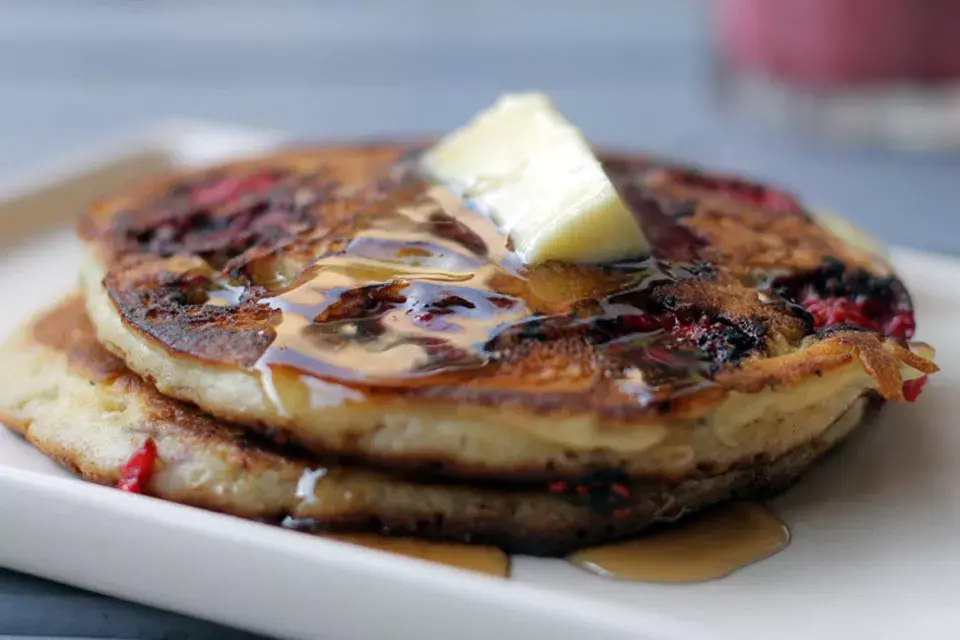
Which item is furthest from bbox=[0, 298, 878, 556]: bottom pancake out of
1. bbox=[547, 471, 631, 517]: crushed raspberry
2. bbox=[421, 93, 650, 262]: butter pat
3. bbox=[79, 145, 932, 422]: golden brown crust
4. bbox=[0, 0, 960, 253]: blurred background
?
bbox=[0, 0, 960, 253]: blurred background

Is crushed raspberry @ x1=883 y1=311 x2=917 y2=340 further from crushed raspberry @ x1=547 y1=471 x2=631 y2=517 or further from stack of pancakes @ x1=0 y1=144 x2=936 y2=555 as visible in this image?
crushed raspberry @ x1=547 y1=471 x2=631 y2=517

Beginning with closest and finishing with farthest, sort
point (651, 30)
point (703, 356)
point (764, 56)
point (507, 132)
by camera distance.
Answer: point (703, 356) < point (507, 132) < point (764, 56) < point (651, 30)

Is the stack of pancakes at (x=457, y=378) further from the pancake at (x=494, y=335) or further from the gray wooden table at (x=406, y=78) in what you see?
the gray wooden table at (x=406, y=78)

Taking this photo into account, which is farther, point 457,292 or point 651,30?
point 651,30

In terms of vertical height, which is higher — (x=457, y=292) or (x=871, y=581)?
(x=457, y=292)

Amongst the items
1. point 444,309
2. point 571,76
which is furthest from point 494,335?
point 571,76

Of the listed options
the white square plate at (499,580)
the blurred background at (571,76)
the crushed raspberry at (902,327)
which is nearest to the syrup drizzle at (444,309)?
the white square plate at (499,580)

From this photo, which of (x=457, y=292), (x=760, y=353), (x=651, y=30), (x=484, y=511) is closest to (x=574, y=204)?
(x=457, y=292)

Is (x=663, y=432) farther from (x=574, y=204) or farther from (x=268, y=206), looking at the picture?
(x=268, y=206)

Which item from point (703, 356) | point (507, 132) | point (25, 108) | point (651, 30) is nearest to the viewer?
point (703, 356)
